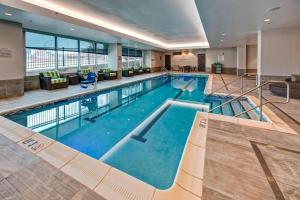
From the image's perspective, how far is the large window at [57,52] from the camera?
25.2ft

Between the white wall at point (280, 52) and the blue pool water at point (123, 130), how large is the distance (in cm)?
295

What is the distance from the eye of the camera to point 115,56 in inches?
461

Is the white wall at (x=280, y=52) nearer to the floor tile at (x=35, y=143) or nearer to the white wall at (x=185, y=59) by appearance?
the floor tile at (x=35, y=143)

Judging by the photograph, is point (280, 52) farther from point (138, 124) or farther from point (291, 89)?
point (138, 124)

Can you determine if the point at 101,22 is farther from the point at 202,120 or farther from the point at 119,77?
the point at 202,120

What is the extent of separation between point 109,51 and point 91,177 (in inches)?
438

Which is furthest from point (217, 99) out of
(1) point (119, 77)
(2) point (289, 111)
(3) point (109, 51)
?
(3) point (109, 51)

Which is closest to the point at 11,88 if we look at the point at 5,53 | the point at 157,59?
the point at 5,53

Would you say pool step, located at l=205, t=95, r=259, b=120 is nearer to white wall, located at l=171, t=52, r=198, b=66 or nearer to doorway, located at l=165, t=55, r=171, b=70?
white wall, located at l=171, t=52, r=198, b=66

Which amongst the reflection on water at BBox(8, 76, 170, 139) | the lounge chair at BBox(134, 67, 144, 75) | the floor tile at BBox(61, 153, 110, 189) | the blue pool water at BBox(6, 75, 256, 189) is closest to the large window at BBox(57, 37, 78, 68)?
the reflection on water at BBox(8, 76, 170, 139)

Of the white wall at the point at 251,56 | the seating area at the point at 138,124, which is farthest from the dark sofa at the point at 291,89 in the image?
the white wall at the point at 251,56

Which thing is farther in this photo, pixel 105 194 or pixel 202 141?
pixel 202 141

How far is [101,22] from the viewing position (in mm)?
7219

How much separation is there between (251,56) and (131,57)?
33.3 feet
